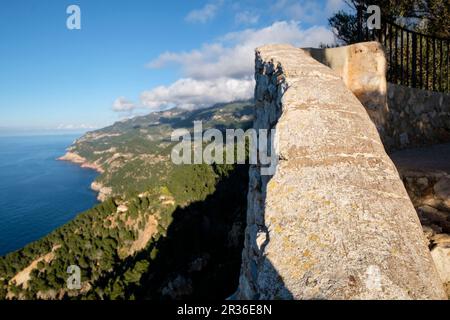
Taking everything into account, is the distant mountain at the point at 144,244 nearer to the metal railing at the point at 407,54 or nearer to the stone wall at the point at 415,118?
the metal railing at the point at 407,54

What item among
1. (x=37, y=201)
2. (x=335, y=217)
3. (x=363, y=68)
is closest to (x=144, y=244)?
(x=363, y=68)

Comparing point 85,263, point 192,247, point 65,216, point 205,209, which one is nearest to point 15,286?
Answer: point 85,263

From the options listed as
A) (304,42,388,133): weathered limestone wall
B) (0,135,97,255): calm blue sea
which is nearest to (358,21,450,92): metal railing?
(304,42,388,133): weathered limestone wall

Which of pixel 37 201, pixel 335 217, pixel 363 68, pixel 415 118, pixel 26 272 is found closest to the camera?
pixel 335 217

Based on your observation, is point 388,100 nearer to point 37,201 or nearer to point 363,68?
point 363,68
